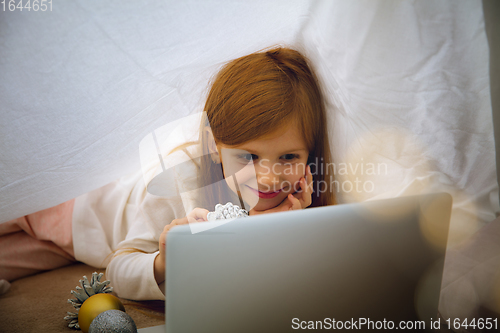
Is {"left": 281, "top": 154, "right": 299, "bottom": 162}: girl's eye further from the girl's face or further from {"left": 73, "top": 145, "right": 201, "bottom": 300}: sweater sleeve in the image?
{"left": 73, "top": 145, "right": 201, "bottom": 300}: sweater sleeve

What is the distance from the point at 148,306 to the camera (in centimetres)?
77

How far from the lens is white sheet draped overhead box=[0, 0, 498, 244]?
469mm

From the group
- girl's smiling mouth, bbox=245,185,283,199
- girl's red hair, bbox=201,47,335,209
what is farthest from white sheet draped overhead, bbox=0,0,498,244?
girl's smiling mouth, bbox=245,185,283,199

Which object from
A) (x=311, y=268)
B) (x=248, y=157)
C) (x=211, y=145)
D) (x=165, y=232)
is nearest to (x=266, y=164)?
(x=248, y=157)

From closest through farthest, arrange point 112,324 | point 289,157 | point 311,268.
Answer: point 311,268 → point 112,324 → point 289,157

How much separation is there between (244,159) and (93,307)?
0.46 m

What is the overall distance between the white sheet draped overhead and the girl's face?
15cm

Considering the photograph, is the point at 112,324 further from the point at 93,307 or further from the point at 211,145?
the point at 211,145

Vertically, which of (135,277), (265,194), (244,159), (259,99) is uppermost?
(259,99)

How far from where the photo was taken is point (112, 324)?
0.52 m

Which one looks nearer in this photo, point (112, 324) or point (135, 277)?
point (112, 324)

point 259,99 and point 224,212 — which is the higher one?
point 259,99

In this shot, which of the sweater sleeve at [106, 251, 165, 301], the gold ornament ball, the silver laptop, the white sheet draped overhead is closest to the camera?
the silver laptop

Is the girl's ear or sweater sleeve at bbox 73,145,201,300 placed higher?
the girl's ear
